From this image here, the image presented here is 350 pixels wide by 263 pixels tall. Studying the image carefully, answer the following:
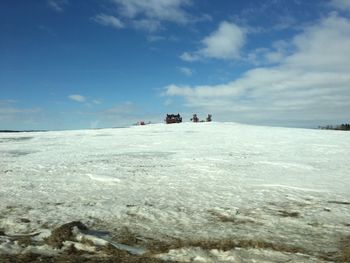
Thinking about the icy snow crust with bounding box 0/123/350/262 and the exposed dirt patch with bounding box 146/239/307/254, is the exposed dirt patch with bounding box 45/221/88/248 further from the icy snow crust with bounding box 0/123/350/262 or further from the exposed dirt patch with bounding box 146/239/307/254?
the exposed dirt patch with bounding box 146/239/307/254

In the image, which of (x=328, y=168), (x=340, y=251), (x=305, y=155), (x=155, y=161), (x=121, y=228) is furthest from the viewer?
(x=305, y=155)

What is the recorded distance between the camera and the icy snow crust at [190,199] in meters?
5.26

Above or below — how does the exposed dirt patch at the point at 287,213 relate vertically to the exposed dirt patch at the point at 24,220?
below

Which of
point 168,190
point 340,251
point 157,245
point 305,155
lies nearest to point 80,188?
point 168,190

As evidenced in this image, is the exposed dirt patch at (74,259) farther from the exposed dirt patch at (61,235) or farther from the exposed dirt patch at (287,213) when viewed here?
the exposed dirt patch at (287,213)

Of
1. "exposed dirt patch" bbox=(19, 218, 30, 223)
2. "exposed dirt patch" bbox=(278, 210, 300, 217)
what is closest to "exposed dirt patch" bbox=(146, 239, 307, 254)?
"exposed dirt patch" bbox=(278, 210, 300, 217)

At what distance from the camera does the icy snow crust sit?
5.26 m

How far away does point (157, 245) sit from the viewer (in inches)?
191

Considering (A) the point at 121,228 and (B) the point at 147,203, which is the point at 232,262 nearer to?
(A) the point at 121,228

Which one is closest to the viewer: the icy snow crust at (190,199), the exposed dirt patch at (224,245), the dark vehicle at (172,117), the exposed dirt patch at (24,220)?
the exposed dirt patch at (224,245)

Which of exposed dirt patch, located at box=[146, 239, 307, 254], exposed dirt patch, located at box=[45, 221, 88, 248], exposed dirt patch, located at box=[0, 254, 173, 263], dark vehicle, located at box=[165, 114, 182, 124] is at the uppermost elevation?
dark vehicle, located at box=[165, 114, 182, 124]

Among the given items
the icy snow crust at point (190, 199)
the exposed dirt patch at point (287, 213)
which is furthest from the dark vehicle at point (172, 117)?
the exposed dirt patch at point (287, 213)

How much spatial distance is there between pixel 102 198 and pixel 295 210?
3.38m

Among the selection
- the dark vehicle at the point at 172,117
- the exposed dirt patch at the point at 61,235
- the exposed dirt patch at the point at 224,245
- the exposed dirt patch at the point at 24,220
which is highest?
the dark vehicle at the point at 172,117
